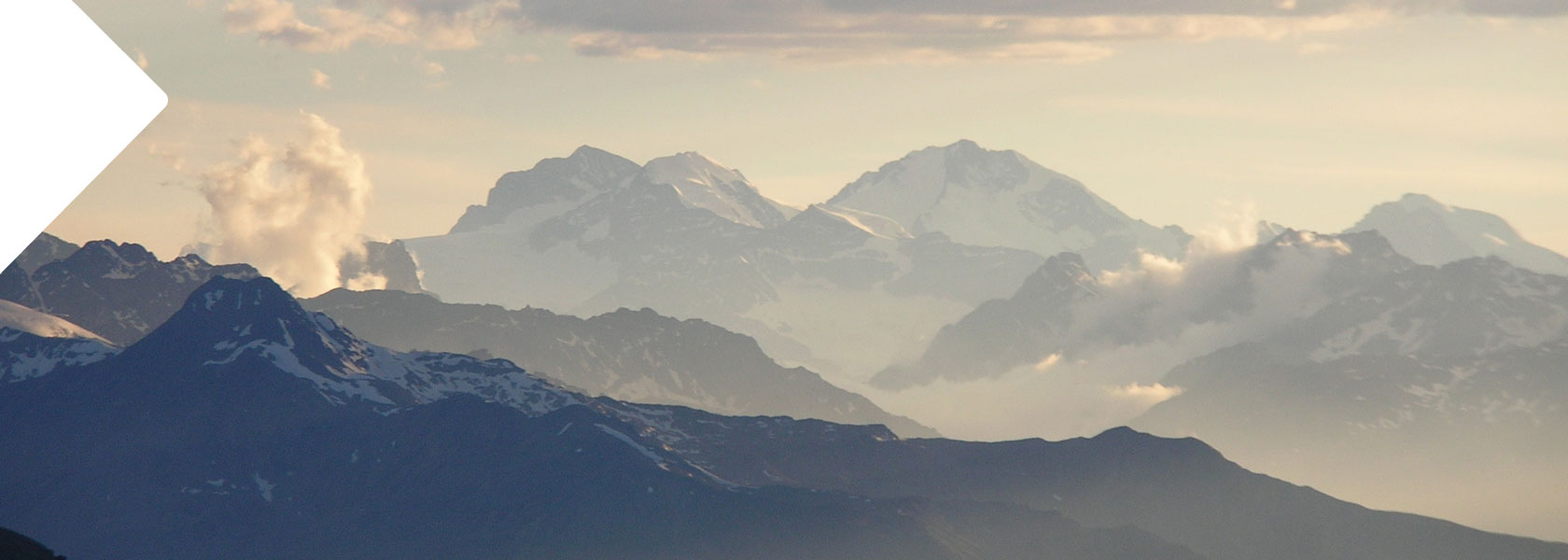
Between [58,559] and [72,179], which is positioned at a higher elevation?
[72,179]

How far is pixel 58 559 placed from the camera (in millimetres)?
78625

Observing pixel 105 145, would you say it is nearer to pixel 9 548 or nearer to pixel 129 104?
pixel 129 104

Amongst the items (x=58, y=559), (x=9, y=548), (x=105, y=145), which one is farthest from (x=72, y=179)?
(x=9, y=548)

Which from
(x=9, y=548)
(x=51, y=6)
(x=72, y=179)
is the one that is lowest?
(x=9, y=548)

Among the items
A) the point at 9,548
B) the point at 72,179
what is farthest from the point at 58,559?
the point at 72,179

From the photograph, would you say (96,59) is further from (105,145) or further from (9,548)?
(9,548)

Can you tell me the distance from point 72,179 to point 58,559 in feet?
182

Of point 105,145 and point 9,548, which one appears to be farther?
point 9,548

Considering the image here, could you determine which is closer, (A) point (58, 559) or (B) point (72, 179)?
(B) point (72, 179)

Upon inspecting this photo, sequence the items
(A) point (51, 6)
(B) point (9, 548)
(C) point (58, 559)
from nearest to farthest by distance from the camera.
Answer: (A) point (51, 6)
(C) point (58, 559)
(B) point (9, 548)

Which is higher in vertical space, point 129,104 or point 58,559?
point 129,104

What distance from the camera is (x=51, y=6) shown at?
26594mm

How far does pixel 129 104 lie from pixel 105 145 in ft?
1.99

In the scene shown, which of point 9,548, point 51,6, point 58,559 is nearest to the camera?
point 51,6
